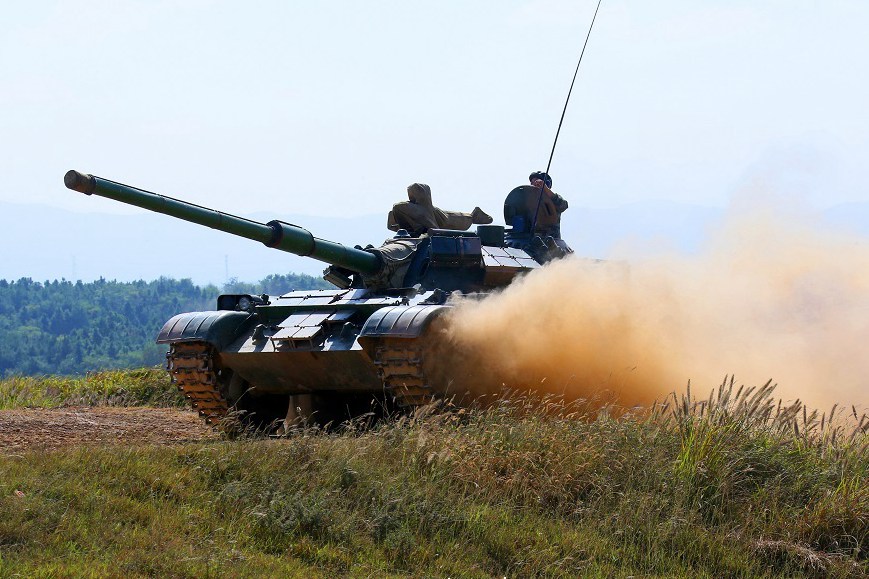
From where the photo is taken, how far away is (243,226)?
46.2 ft

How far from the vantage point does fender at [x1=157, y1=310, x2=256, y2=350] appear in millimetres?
15094

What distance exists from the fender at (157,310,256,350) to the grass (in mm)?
4925

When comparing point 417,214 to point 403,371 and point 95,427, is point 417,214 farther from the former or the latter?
point 95,427

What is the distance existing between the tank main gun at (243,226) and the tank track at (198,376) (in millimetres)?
1658

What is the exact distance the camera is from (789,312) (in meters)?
16.7

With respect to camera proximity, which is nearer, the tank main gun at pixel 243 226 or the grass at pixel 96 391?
the tank main gun at pixel 243 226

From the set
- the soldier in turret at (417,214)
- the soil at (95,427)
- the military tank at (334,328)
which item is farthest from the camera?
the soldier in turret at (417,214)

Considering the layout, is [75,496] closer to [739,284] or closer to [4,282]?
[739,284]

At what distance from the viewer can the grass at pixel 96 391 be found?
20312mm

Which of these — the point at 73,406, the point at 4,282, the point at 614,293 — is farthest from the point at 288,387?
the point at 4,282

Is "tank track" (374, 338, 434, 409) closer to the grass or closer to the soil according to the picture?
the soil

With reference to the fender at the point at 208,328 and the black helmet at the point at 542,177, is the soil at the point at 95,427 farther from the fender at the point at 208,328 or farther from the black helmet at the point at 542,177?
the black helmet at the point at 542,177

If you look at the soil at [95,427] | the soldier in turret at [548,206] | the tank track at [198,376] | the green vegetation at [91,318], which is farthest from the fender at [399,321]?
the green vegetation at [91,318]

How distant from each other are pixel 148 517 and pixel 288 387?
708cm
